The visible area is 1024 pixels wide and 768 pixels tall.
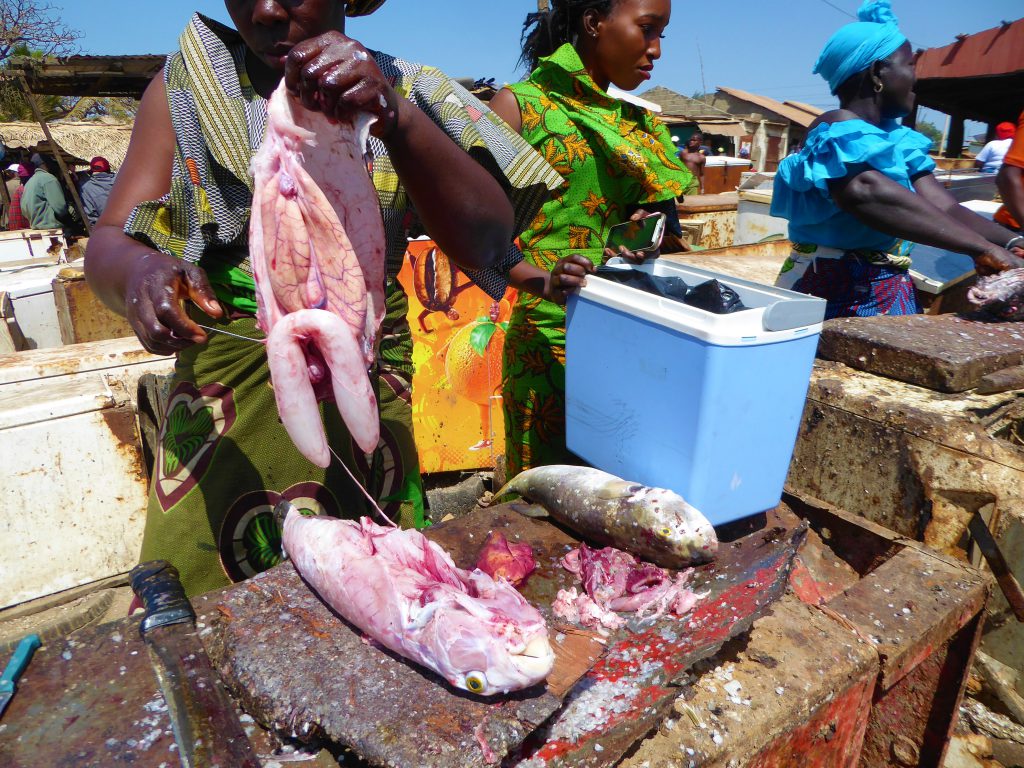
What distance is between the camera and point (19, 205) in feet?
36.6

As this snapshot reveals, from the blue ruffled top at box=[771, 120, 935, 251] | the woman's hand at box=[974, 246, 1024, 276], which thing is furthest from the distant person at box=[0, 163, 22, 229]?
the woman's hand at box=[974, 246, 1024, 276]

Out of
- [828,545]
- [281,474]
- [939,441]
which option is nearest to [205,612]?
[281,474]

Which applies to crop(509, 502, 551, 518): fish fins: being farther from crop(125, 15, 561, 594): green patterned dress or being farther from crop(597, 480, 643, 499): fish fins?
crop(125, 15, 561, 594): green patterned dress

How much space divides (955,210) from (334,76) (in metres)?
3.19

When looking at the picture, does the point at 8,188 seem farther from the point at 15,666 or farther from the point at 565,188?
the point at 15,666

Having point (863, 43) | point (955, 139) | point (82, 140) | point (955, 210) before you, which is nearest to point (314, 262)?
point (863, 43)

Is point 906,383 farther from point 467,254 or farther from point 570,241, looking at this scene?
point 467,254

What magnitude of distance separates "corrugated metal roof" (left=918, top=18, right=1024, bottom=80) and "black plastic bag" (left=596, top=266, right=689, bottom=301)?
15.9m

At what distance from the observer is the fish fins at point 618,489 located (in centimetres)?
181

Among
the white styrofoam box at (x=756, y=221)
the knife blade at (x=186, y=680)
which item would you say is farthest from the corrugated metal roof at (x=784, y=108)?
the knife blade at (x=186, y=680)

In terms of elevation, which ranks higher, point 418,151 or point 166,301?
point 418,151

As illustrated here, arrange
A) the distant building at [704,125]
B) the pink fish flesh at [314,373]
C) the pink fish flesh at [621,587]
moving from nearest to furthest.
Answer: the pink fish flesh at [314,373]
the pink fish flesh at [621,587]
the distant building at [704,125]

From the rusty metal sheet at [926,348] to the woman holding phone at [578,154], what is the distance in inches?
33.7

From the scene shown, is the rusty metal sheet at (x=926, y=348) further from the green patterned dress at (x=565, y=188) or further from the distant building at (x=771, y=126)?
the distant building at (x=771, y=126)
